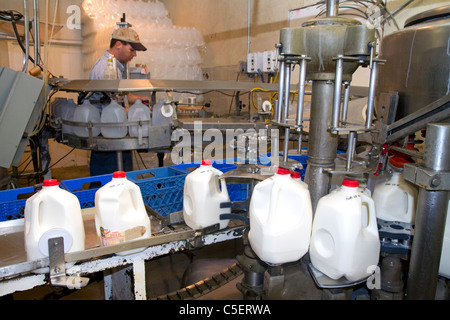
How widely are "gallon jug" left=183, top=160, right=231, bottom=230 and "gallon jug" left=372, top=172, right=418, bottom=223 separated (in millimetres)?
555

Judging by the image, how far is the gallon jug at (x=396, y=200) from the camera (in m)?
1.12

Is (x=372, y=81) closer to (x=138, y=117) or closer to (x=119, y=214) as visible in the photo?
(x=119, y=214)

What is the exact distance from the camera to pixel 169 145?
2.45m

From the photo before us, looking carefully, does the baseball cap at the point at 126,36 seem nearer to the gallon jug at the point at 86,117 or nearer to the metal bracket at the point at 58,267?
the gallon jug at the point at 86,117

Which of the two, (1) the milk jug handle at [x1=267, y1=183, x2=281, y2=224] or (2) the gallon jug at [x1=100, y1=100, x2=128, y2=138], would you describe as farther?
(2) the gallon jug at [x1=100, y1=100, x2=128, y2=138]

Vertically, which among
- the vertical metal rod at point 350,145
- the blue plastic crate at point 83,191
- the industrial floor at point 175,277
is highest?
the vertical metal rod at point 350,145

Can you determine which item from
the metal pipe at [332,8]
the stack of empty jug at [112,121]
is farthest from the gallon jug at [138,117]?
the metal pipe at [332,8]

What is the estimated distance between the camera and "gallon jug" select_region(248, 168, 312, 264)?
0.88m

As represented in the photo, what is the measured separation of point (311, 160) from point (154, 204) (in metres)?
0.76

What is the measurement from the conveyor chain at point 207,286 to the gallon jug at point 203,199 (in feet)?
1.21

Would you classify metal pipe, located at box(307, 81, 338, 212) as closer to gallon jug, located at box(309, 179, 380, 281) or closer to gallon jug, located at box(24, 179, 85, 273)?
gallon jug, located at box(309, 179, 380, 281)

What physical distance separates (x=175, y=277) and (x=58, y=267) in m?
1.52

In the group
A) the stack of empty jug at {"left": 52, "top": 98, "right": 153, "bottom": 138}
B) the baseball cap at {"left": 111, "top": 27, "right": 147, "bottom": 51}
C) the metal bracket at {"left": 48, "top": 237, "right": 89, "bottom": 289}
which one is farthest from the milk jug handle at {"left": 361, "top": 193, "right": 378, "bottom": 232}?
the baseball cap at {"left": 111, "top": 27, "right": 147, "bottom": 51}
